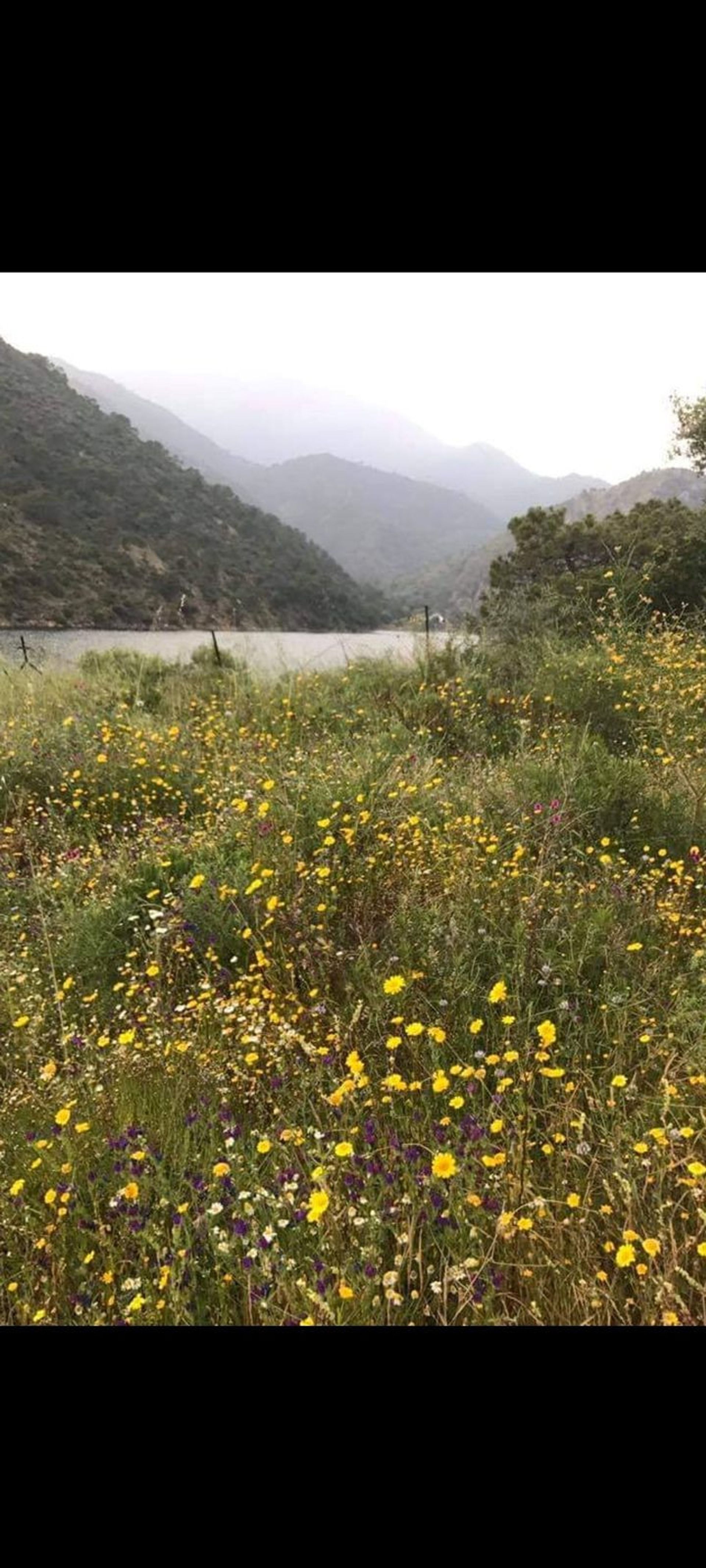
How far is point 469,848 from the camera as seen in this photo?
3.24 meters

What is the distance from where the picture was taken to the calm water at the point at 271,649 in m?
8.11

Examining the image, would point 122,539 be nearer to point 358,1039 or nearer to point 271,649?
point 271,649

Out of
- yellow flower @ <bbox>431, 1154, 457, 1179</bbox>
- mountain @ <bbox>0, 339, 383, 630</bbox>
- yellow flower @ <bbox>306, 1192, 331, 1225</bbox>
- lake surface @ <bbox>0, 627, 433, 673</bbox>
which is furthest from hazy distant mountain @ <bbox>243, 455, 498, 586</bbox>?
yellow flower @ <bbox>306, 1192, 331, 1225</bbox>

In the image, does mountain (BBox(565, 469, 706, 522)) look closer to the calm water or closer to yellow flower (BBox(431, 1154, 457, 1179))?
the calm water

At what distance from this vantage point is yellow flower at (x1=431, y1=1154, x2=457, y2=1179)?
1557 mm

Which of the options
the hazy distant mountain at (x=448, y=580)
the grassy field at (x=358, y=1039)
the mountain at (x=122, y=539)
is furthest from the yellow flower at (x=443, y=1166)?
the hazy distant mountain at (x=448, y=580)

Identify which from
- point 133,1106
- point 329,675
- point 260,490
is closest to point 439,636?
point 329,675

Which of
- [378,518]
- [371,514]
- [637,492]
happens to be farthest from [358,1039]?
[371,514]

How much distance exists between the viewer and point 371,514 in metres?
145

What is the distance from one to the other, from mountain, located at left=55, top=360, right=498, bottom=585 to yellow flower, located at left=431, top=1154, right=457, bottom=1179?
72748 millimetres

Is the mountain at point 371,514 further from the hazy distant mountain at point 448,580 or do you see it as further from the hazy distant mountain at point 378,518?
the hazy distant mountain at point 448,580

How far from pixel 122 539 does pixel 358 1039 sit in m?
39.6

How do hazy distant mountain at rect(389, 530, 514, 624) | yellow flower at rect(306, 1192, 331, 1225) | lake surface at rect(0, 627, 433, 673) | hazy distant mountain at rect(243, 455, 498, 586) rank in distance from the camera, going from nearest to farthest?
yellow flower at rect(306, 1192, 331, 1225) → lake surface at rect(0, 627, 433, 673) → hazy distant mountain at rect(389, 530, 514, 624) → hazy distant mountain at rect(243, 455, 498, 586)
